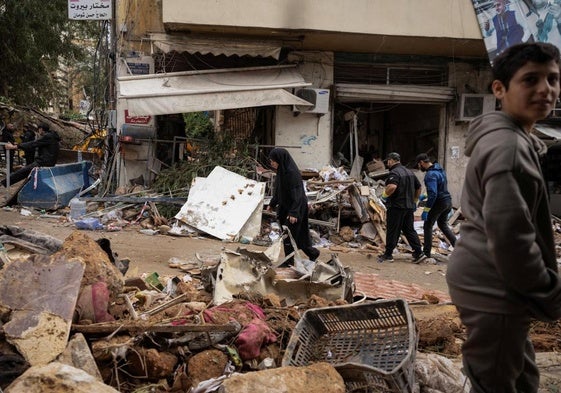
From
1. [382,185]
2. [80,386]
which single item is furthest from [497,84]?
[382,185]

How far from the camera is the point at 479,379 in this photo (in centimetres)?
183

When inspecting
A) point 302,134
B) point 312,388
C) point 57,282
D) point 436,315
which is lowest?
point 436,315

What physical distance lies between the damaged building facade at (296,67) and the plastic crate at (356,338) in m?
6.47

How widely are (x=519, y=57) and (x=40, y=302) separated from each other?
9.74ft

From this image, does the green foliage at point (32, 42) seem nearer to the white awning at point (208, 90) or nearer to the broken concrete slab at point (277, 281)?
the white awning at point (208, 90)

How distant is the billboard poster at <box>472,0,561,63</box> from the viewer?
381 inches

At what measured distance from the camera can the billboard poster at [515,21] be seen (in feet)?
31.8

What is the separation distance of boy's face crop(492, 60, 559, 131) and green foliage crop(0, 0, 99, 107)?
659 inches

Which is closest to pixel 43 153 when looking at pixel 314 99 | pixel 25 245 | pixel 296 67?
pixel 296 67

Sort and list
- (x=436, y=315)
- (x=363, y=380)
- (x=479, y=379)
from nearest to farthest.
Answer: (x=479, y=379) < (x=363, y=380) < (x=436, y=315)

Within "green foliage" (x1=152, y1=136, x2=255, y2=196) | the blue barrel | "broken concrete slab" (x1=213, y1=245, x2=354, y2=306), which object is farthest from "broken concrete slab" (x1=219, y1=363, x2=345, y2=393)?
the blue barrel

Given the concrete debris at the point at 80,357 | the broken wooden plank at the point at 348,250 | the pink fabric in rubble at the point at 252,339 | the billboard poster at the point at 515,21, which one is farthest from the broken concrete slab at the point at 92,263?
the billboard poster at the point at 515,21

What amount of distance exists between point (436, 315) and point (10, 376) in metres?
3.39

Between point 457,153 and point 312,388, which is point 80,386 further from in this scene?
point 457,153
